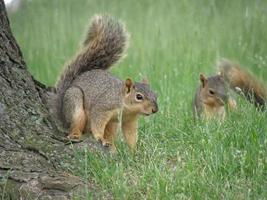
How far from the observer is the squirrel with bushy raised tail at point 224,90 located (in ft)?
16.6

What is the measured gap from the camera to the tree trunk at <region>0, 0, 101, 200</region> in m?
3.31

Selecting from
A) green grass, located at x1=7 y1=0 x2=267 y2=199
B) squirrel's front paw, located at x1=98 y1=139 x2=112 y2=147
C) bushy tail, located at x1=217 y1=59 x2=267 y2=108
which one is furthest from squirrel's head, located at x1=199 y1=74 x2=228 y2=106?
squirrel's front paw, located at x1=98 y1=139 x2=112 y2=147

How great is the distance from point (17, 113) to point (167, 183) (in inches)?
38.7

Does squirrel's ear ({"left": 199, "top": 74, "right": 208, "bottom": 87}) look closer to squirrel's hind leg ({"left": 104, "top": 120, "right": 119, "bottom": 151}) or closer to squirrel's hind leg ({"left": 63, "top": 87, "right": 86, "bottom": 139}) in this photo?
squirrel's hind leg ({"left": 104, "top": 120, "right": 119, "bottom": 151})

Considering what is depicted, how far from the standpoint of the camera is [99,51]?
457 cm

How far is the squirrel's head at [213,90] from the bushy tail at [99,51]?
119 centimetres

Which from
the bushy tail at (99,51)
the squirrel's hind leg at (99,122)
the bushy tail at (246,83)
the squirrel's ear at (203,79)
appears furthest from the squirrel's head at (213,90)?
the squirrel's hind leg at (99,122)

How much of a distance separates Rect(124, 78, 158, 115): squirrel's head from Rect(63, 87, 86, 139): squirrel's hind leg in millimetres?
276

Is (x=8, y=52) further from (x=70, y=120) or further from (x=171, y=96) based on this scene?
(x=171, y=96)

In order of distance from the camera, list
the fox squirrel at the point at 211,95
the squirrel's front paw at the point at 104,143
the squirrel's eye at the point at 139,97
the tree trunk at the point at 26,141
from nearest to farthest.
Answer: the tree trunk at the point at 26,141, the squirrel's front paw at the point at 104,143, the squirrel's eye at the point at 139,97, the fox squirrel at the point at 211,95

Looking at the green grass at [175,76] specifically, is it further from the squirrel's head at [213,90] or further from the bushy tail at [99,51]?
the bushy tail at [99,51]

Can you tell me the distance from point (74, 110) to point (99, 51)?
1.57 feet

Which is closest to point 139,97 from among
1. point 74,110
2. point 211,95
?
point 74,110

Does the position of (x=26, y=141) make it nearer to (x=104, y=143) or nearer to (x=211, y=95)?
(x=104, y=143)
